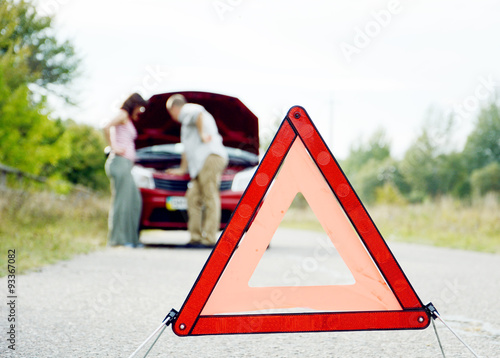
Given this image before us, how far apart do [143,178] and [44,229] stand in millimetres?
1452

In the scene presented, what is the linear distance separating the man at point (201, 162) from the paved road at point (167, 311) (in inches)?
55.4

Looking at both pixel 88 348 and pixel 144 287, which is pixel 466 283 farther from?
pixel 88 348

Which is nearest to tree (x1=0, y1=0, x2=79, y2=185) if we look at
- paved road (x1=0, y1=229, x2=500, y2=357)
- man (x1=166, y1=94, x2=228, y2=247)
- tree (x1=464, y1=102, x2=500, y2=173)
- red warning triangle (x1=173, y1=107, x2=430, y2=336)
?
man (x1=166, y1=94, x2=228, y2=247)

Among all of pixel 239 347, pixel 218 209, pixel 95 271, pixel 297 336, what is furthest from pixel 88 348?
pixel 218 209

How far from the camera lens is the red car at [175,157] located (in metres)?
8.06

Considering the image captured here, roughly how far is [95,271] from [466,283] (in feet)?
10.7

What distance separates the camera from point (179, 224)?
8.16 m

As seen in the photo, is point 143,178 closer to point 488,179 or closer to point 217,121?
point 217,121

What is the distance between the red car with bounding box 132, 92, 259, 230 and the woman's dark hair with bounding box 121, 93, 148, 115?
742 millimetres

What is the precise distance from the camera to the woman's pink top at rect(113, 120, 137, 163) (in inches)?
305

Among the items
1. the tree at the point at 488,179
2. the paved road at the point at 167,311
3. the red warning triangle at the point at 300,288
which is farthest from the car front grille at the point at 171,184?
the tree at the point at 488,179

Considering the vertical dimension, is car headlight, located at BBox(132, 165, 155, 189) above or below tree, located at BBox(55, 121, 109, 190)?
above

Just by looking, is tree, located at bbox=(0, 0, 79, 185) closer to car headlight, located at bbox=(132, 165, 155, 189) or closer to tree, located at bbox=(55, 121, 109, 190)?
tree, located at bbox=(55, 121, 109, 190)

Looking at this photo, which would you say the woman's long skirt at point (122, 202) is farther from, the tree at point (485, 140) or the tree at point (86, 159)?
the tree at point (485, 140)
